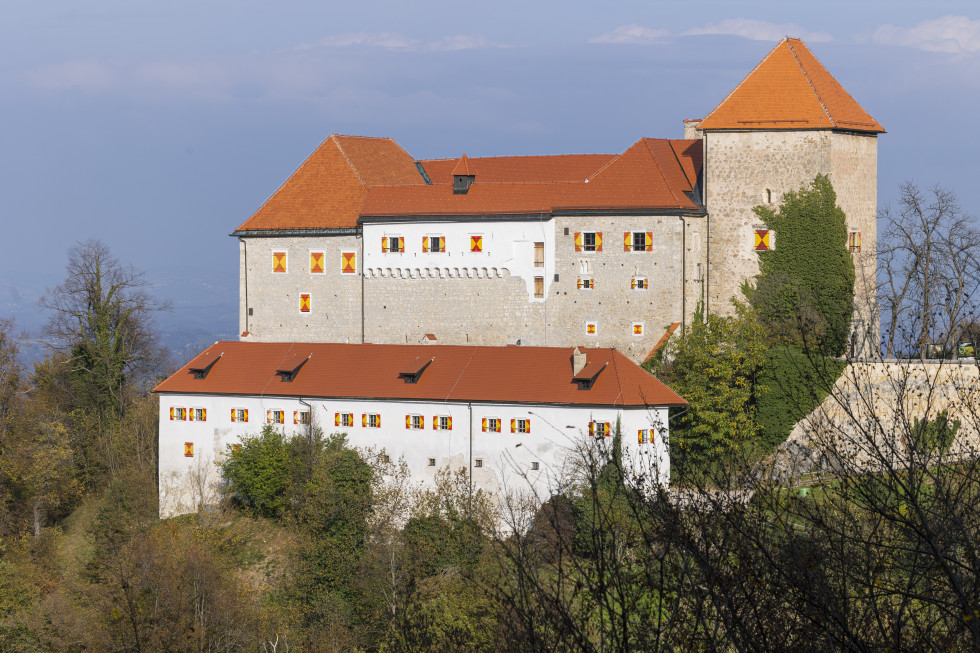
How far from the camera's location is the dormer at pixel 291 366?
40844 millimetres

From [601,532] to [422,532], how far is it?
2772cm

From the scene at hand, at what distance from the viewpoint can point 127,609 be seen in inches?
1391

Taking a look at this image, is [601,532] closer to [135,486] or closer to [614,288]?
[614,288]

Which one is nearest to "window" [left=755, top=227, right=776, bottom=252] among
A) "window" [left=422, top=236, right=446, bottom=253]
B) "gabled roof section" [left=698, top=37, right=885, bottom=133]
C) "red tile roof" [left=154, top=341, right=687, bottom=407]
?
"gabled roof section" [left=698, top=37, right=885, bottom=133]

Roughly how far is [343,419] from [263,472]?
9.56 ft

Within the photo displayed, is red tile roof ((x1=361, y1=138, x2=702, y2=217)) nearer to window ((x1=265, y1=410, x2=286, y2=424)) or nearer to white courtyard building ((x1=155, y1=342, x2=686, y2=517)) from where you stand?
white courtyard building ((x1=155, y1=342, x2=686, y2=517))

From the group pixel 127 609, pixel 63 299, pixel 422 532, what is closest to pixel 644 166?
pixel 422 532

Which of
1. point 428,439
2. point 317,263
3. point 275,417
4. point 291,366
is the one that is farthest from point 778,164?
point 275,417

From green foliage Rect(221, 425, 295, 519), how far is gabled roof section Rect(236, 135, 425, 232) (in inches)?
343

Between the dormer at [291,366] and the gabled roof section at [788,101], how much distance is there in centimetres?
1501

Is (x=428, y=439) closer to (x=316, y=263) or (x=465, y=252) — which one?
(x=465, y=252)

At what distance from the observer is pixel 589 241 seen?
41.4 m

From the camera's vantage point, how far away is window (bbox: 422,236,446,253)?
42.9 meters

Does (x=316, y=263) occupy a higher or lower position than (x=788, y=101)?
lower
